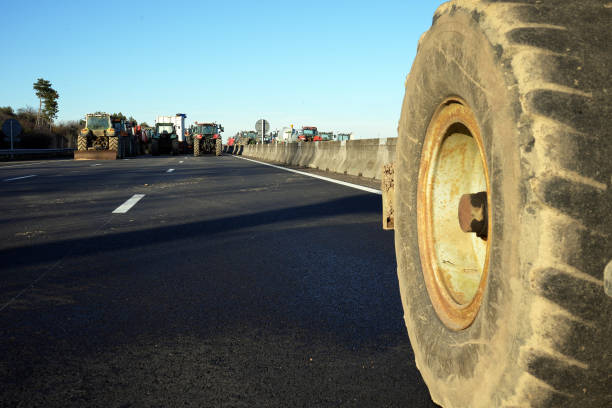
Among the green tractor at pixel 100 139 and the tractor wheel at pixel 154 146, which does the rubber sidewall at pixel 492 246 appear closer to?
the green tractor at pixel 100 139

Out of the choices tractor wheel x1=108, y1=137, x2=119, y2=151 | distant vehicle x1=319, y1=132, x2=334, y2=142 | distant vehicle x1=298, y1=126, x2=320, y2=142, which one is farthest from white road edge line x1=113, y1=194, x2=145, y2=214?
distant vehicle x1=319, y1=132, x2=334, y2=142

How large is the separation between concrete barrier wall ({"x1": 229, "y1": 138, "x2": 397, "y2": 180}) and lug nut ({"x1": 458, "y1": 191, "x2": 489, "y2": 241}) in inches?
248

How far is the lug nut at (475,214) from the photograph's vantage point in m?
1.67

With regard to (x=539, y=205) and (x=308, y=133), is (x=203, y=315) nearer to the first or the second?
(x=539, y=205)

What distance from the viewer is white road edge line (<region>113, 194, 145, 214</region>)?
7.20 m

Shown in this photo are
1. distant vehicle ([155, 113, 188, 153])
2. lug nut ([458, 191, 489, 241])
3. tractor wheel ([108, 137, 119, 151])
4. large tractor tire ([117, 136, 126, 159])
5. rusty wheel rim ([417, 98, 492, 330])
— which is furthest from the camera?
distant vehicle ([155, 113, 188, 153])

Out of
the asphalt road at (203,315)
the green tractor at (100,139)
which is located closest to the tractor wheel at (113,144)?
the green tractor at (100,139)

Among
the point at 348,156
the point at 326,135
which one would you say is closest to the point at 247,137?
the point at 326,135

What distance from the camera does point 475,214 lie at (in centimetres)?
168

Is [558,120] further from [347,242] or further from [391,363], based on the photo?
[347,242]

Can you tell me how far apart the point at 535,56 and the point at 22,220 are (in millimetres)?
6385

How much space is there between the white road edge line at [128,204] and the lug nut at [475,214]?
6004 mm

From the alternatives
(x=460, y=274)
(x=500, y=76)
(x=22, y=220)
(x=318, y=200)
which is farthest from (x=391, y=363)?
(x=318, y=200)

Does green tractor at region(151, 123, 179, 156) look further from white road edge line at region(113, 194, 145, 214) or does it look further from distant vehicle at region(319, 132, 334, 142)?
white road edge line at region(113, 194, 145, 214)
